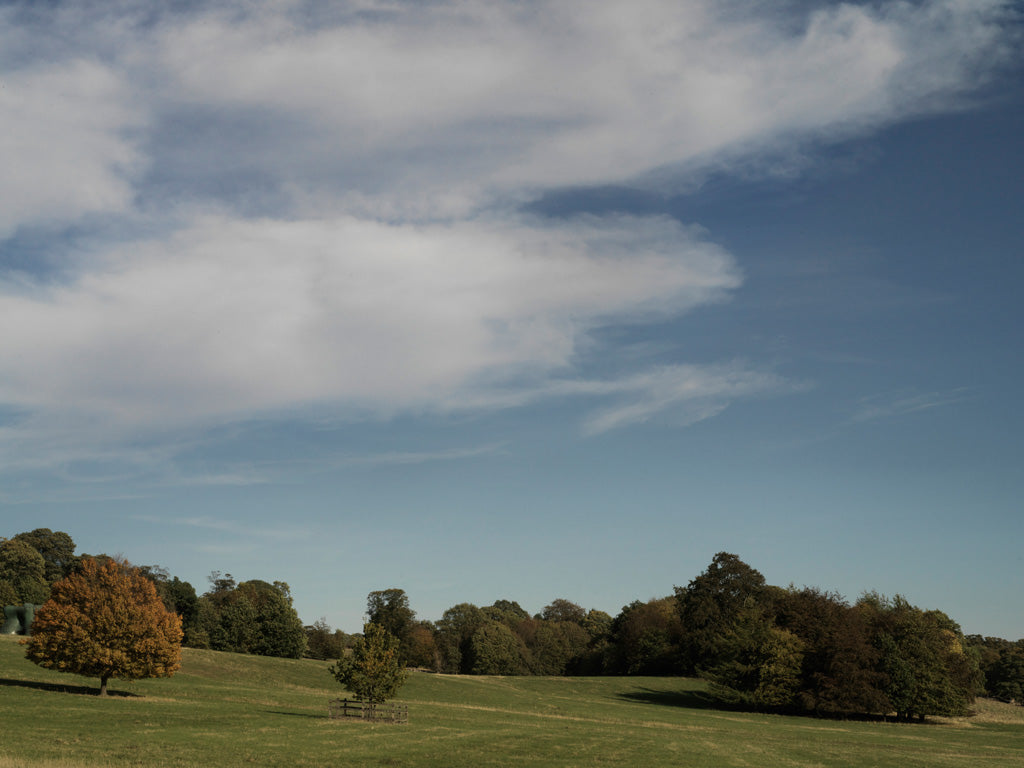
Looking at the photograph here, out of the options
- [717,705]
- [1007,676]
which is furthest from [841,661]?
[1007,676]

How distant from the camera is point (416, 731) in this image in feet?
144

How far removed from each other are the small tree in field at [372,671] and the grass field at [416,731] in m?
2.78

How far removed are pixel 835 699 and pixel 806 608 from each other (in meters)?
10.1

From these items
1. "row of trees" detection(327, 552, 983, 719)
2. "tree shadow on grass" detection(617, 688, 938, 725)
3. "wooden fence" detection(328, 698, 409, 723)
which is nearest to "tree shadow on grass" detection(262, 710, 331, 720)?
"wooden fence" detection(328, 698, 409, 723)

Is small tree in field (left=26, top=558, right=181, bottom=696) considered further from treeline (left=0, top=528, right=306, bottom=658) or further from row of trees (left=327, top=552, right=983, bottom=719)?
treeline (left=0, top=528, right=306, bottom=658)

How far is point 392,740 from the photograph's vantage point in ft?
128

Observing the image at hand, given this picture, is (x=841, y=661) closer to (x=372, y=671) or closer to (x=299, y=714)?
(x=372, y=671)

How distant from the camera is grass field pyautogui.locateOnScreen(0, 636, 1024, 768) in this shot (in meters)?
32.2

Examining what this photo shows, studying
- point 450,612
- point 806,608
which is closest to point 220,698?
point 806,608

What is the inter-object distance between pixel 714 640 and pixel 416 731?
6143 centimetres

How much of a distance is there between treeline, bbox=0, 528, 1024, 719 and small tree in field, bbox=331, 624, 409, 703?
6.23ft

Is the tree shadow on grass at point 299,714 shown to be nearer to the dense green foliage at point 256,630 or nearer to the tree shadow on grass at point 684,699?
the tree shadow on grass at point 684,699

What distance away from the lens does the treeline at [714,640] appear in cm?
7225

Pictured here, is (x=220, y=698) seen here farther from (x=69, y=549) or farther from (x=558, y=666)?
(x=69, y=549)
